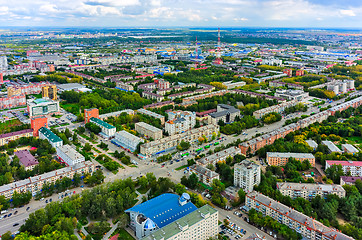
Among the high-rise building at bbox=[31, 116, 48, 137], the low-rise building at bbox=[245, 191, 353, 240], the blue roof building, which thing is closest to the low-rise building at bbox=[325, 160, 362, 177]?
the low-rise building at bbox=[245, 191, 353, 240]

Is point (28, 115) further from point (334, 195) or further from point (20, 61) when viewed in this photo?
point (20, 61)

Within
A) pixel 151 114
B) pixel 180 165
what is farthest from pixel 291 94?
pixel 180 165

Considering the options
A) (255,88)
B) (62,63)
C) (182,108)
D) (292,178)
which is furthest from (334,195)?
(62,63)

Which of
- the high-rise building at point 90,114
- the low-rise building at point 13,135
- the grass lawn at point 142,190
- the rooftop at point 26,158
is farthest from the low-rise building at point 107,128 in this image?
the grass lawn at point 142,190

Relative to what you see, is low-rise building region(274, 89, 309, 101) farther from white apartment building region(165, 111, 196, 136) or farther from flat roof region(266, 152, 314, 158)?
flat roof region(266, 152, 314, 158)

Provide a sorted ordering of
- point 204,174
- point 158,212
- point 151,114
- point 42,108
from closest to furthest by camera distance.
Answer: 1. point 158,212
2. point 204,174
3. point 151,114
4. point 42,108

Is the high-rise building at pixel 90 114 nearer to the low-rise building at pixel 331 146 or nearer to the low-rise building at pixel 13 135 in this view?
the low-rise building at pixel 13 135

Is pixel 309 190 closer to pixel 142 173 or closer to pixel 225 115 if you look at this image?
pixel 142 173
